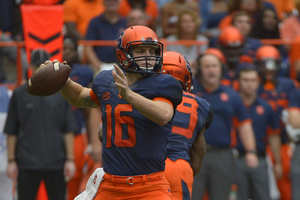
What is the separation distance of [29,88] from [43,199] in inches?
123

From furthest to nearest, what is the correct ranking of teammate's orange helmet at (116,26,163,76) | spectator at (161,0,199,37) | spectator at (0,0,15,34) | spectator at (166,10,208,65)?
spectator at (161,0,199,37) < spectator at (0,0,15,34) < spectator at (166,10,208,65) < teammate's orange helmet at (116,26,163,76)

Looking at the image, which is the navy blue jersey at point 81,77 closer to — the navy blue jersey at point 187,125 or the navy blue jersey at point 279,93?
the navy blue jersey at point 279,93

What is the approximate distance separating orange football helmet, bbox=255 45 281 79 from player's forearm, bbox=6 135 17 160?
4.06 metres

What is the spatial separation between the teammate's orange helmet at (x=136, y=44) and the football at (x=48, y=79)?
426 millimetres

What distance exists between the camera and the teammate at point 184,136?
4.19 metres

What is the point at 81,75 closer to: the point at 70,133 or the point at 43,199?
the point at 70,133

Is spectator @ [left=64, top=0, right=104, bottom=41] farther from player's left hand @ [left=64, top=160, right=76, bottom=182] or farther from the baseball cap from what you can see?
player's left hand @ [left=64, top=160, right=76, bottom=182]

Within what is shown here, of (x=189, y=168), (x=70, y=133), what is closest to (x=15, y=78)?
(x=70, y=133)

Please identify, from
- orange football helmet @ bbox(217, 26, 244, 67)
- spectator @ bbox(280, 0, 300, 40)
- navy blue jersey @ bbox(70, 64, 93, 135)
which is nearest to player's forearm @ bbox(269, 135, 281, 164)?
orange football helmet @ bbox(217, 26, 244, 67)

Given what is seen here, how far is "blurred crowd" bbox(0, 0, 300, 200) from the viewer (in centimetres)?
716

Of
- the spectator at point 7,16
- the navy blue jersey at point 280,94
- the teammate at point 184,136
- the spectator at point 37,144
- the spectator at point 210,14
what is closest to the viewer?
the teammate at point 184,136

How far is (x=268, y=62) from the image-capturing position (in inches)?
316

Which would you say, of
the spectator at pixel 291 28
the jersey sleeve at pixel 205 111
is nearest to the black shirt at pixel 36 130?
the jersey sleeve at pixel 205 111

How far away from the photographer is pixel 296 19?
9156 mm
